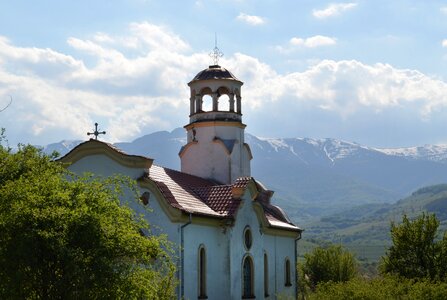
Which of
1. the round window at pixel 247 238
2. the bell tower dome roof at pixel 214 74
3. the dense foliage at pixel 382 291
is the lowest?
the dense foliage at pixel 382 291

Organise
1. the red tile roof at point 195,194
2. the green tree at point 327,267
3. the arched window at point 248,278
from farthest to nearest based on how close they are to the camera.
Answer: the green tree at point 327,267 → the arched window at point 248,278 → the red tile roof at point 195,194

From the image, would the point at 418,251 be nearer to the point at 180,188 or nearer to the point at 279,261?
the point at 180,188

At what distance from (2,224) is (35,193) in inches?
53.1

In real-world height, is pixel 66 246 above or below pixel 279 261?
below

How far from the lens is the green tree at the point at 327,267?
52625 mm

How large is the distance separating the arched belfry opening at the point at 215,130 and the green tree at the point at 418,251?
12346mm

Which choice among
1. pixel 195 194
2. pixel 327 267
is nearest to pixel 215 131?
pixel 195 194

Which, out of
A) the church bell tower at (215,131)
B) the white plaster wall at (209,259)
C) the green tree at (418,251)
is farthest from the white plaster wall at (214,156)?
the green tree at (418,251)

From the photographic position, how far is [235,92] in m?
43.8

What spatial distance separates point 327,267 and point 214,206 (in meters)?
20.7

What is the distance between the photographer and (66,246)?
18328mm

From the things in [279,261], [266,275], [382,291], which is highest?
[279,261]

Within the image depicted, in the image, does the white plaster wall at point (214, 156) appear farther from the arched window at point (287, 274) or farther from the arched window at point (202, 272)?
the arched window at point (202, 272)

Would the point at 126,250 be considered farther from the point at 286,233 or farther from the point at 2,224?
the point at 286,233
